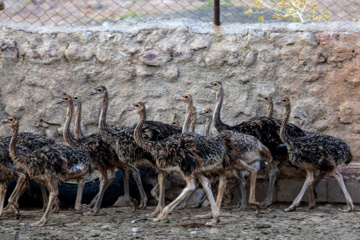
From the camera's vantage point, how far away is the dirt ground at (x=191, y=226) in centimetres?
644

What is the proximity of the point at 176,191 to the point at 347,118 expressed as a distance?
258 centimetres

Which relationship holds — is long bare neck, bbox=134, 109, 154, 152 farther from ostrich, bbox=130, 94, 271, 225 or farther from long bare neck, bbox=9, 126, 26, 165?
long bare neck, bbox=9, 126, 26, 165

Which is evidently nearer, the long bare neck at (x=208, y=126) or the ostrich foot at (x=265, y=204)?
the ostrich foot at (x=265, y=204)

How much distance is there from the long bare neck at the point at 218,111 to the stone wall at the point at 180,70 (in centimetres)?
45

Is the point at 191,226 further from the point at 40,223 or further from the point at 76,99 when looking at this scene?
the point at 76,99

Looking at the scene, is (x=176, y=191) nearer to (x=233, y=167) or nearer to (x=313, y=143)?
(x=233, y=167)

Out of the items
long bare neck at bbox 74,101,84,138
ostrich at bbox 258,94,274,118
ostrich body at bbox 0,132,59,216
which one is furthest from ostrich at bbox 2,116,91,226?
ostrich at bbox 258,94,274,118

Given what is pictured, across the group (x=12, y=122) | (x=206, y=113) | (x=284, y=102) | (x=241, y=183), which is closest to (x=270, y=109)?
(x=284, y=102)

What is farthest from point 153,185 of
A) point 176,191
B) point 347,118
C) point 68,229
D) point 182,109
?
point 347,118

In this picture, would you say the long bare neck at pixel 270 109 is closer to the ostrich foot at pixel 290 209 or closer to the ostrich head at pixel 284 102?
the ostrich head at pixel 284 102

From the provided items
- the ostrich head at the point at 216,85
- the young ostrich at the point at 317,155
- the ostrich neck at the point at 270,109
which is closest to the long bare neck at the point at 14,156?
the ostrich head at the point at 216,85

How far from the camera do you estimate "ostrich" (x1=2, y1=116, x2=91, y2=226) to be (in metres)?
7.04

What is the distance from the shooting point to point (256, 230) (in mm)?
6633

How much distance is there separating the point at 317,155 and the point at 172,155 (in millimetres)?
1809
